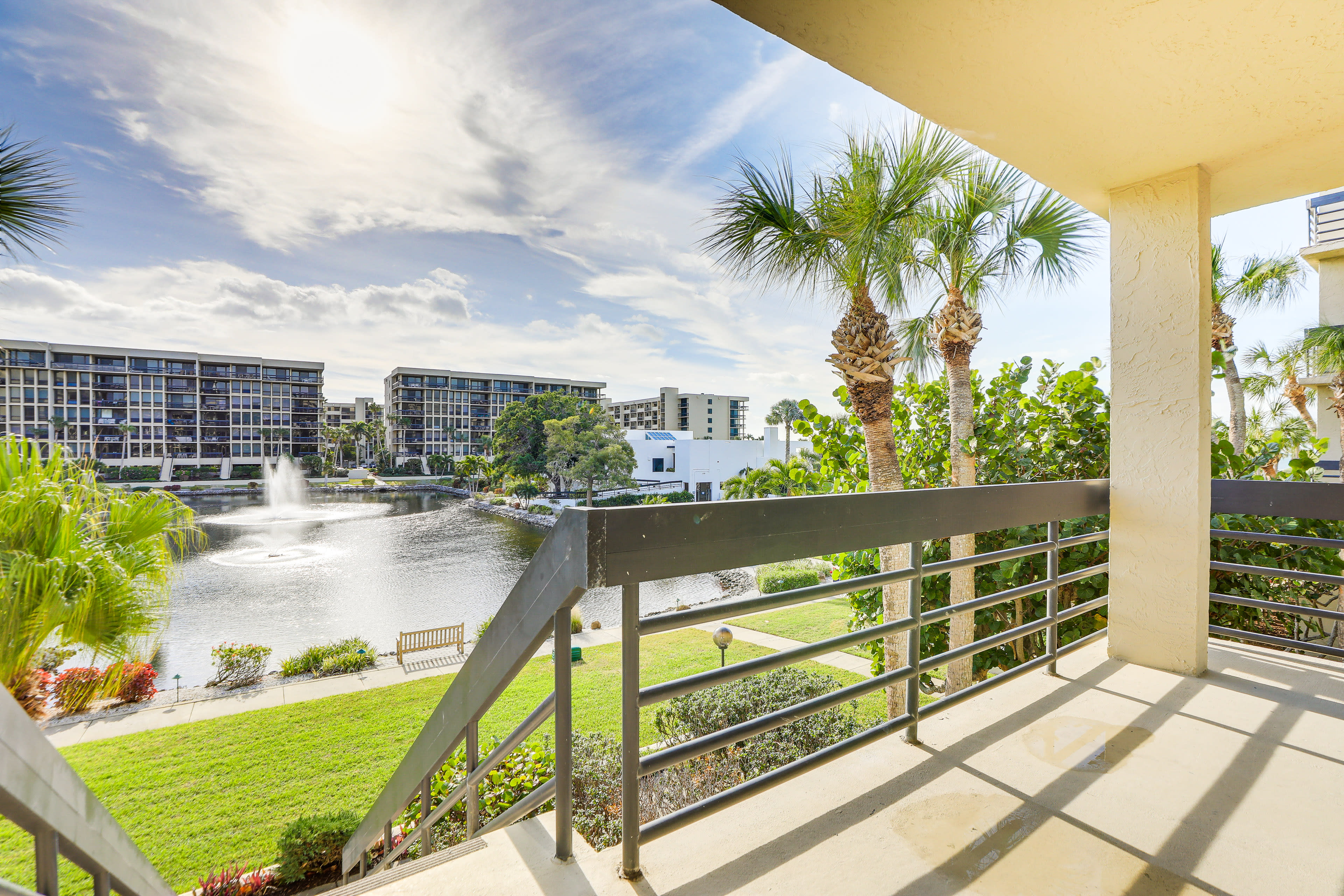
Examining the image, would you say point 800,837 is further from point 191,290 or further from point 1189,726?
point 191,290

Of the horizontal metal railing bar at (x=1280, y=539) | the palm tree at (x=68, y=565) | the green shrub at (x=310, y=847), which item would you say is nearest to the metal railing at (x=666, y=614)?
the horizontal metal railing bar at (x=1280, y=539)

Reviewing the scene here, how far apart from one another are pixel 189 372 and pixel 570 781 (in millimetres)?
70500

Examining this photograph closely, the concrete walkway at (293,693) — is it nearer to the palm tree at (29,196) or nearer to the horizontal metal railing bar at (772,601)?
the palm tree at (29,196)

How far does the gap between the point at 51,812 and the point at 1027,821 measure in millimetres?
1865

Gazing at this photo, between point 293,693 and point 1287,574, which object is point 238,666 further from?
point 1287,574

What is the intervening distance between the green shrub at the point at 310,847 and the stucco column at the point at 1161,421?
20.7ft

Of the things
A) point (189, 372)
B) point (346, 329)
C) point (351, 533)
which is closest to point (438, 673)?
point (351, 533)

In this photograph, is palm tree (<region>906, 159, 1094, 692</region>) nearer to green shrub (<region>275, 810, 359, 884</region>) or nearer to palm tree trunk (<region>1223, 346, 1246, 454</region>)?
green shrub (<region>275, 810, 359, 884</region>)

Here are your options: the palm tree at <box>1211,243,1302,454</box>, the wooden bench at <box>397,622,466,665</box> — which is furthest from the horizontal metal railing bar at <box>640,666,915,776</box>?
the wooden bench at <box>397,622,466,665</box>

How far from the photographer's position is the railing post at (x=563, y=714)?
38.4 inches

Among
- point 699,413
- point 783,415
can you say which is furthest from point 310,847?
point 699,413

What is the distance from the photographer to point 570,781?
1096 millimetres

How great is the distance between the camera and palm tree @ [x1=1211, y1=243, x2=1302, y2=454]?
10.1 metres

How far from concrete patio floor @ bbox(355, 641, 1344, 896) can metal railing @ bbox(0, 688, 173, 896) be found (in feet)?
1.44
